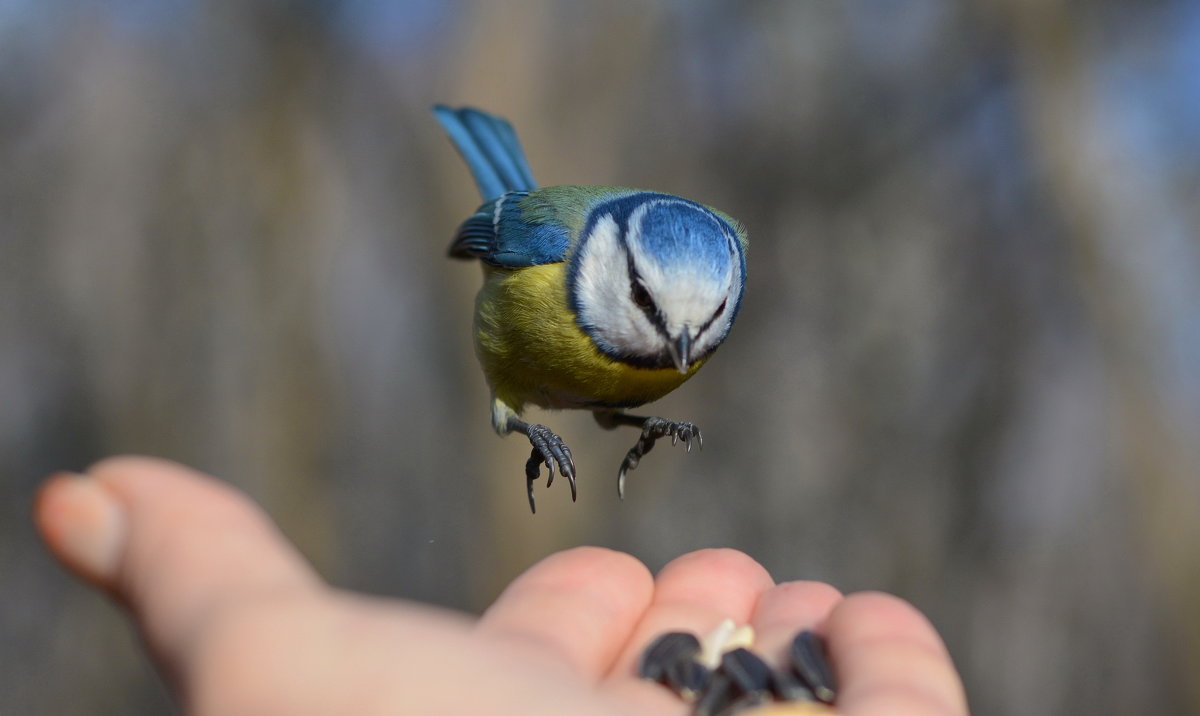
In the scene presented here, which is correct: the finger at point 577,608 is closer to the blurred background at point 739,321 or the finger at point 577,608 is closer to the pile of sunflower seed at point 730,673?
the pile of sunflower seed at point 730,673

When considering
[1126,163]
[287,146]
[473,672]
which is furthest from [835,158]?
[473,672]

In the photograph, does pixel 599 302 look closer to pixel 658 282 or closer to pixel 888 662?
pixel 658 282

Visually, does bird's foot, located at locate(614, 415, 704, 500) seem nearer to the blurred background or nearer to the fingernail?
the fingernail

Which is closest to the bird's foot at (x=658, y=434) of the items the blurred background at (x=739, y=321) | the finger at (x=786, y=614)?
the finger at (x=786, y=614)

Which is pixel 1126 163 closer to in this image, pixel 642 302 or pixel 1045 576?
pixel 1045 576

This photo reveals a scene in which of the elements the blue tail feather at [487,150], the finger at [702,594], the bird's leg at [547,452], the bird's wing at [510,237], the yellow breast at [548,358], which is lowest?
the finger at [702,594]

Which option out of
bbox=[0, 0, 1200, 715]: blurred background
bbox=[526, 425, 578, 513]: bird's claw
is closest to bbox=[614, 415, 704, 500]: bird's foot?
bbox=[526, 425, 578, 513]: bird's claw
